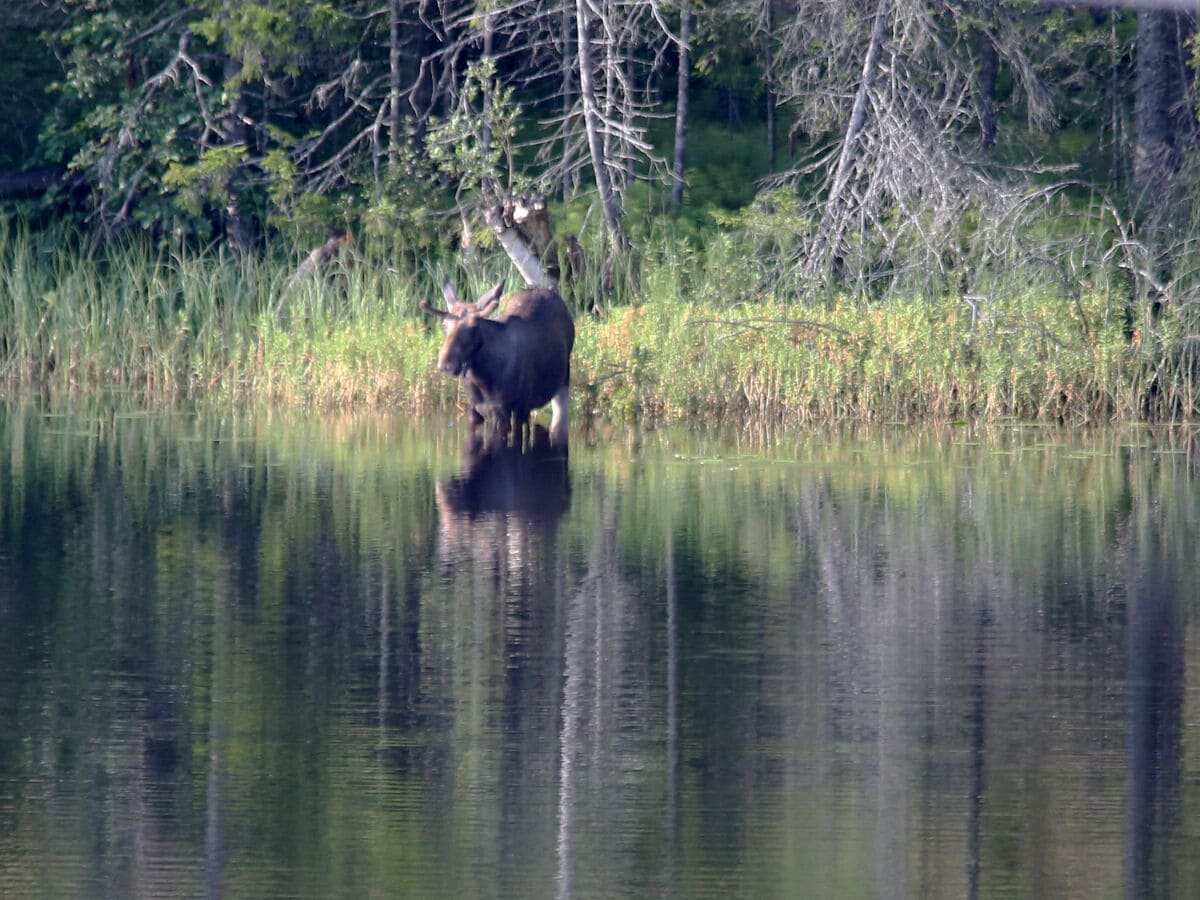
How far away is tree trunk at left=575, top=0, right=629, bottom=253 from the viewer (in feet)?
68.0

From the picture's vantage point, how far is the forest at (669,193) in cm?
1747

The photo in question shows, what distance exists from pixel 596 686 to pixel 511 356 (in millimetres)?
9170

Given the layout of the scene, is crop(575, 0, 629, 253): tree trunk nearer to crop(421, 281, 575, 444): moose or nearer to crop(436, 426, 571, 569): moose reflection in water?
crop(421, 281, 575, 444): moose

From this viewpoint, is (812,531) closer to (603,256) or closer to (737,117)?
(603,256)

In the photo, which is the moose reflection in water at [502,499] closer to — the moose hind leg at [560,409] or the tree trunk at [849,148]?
the moose hind leg at [560,409]

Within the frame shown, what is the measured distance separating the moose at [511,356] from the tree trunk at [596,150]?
3360mm

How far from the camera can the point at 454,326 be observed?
16.2 meters

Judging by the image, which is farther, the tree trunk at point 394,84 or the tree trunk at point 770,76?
the tree trunk at point 770,76

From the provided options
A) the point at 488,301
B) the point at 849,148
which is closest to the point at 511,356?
the point at 488,301

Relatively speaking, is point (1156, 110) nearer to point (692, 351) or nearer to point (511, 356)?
point (692, 351)

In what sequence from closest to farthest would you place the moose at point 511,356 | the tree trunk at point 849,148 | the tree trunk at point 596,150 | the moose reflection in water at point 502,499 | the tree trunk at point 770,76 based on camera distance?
1. the moose reflection in water at point 502,499
2. the moose at point 511,356
3. the tree trunk at point 849,148
4. the tree trunk at point 596,150
5. the tree trunk at point 770,76

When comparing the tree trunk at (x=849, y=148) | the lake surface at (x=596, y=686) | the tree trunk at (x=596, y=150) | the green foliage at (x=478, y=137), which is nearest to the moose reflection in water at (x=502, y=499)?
the lake surface at (x=596, y=686)

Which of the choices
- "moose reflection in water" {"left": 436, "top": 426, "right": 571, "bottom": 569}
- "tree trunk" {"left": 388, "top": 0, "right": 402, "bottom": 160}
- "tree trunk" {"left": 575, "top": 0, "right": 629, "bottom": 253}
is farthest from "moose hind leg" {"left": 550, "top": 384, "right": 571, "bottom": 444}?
"tree trunk" {"left": 388, "top": 0, "right": 402, "bottom": 160}

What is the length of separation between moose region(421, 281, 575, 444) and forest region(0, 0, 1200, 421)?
0.94 meters
